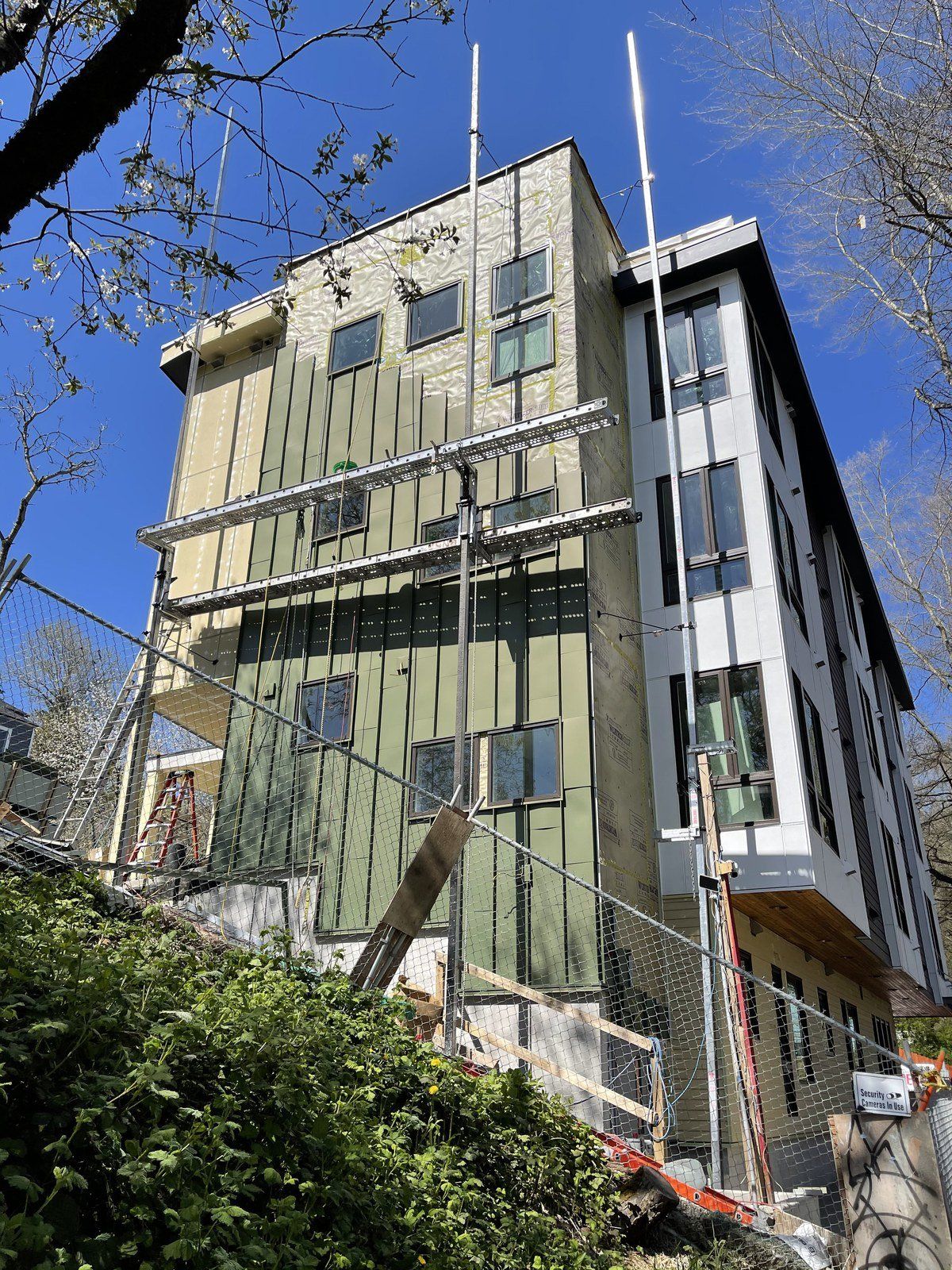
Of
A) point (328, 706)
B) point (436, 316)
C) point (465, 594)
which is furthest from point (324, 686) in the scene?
point (436, 316)

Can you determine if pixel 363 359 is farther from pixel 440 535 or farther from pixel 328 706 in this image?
pixel 328 706

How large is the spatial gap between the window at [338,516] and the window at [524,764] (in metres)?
4.65

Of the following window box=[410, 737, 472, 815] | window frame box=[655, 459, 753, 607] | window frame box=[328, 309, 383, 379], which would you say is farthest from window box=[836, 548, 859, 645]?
window box=[410, 737, 472, 815]

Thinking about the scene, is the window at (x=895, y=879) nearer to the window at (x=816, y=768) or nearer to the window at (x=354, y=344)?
the window at (x=816, y=768)

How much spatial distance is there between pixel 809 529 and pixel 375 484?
32.2 ft

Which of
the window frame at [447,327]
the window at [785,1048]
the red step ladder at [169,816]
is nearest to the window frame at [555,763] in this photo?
the red step ladder at [169,816]

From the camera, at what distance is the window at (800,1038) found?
1487 centimetres

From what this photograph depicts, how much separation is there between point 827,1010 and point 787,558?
860 centimetres

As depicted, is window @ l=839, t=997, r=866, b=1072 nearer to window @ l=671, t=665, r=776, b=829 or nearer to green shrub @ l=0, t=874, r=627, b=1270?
window @ l=671, t=665, r=776, b=829

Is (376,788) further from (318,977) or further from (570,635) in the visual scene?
(318,977)

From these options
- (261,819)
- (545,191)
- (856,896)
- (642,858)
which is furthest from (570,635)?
(545,191)

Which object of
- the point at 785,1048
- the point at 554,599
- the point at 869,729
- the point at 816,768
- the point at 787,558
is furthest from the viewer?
the point at 869,729

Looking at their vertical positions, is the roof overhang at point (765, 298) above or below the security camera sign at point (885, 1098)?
above

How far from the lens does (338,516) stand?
15547 millimetres
